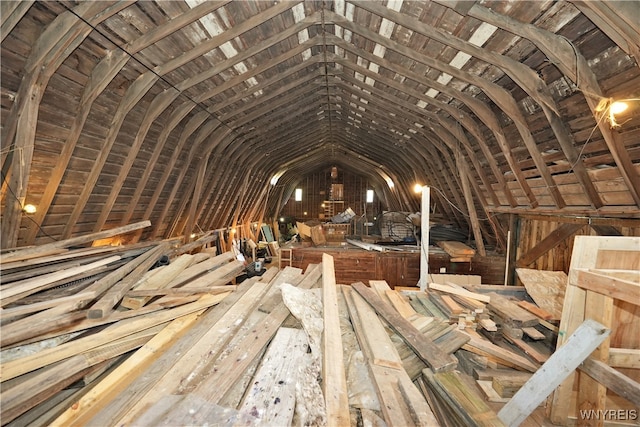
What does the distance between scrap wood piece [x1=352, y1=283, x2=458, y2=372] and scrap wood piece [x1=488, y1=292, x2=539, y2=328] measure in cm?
123

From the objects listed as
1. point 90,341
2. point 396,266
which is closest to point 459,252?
point 396,266

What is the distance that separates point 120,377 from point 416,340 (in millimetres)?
2124

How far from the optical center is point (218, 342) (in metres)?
1.88

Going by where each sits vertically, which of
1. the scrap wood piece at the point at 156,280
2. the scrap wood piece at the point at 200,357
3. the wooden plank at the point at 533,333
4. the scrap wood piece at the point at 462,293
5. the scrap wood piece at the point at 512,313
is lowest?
the wooden plank at the point at 533,333

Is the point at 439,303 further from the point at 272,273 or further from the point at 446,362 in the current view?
the point at 272,273

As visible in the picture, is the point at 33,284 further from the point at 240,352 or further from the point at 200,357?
the point at 240,352

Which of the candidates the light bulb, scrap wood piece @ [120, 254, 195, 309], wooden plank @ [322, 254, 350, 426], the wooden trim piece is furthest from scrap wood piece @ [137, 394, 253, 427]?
the wooden trim piece

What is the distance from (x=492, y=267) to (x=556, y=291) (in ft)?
14.2

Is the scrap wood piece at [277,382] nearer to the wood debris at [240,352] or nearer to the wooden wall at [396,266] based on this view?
the wood debris at [240,352]

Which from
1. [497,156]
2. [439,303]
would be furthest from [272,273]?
[497,156]

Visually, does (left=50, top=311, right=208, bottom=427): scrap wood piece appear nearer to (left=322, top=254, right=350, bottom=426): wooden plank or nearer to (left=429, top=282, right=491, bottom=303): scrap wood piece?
(left=322, top=254, right=350, bottom=426): wooden plank

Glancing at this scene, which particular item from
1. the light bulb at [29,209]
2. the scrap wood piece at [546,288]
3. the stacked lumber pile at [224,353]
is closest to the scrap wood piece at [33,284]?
the stacked lumber pile at [224,353]

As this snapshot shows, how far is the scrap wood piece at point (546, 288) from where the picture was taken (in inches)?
117

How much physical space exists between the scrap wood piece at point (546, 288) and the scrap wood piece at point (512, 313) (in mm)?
265
